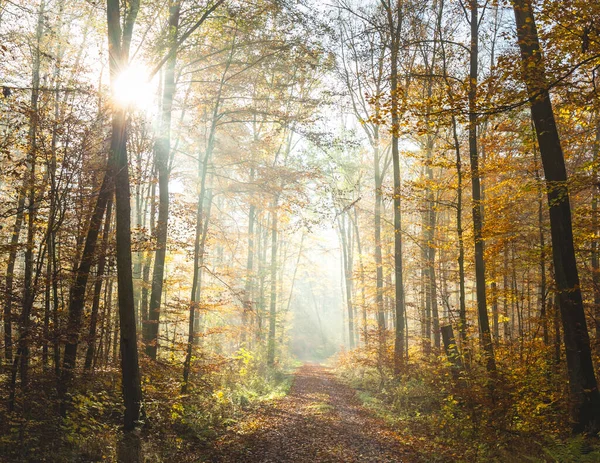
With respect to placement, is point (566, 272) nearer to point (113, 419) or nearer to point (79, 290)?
point (113, 419)

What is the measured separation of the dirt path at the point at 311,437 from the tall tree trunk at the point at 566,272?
309cm

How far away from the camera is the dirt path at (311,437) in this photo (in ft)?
21.3

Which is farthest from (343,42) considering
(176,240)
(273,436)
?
(273,436)

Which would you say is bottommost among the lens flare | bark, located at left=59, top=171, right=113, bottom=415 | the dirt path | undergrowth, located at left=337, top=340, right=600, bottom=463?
the dirt path

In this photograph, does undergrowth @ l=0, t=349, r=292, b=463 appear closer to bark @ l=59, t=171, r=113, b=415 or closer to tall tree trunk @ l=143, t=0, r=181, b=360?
bark @ l=59, t=171, r=113, b=415

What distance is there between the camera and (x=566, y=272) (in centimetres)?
704

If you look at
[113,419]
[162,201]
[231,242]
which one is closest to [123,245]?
[113,419]

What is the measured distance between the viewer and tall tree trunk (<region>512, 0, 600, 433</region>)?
6605mm

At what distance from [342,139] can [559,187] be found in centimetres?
682

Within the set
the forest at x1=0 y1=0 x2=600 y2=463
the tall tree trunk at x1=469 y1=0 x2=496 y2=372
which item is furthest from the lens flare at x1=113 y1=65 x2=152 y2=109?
the tall tree trunk at x1=469 y1=0 x2=496 y2=372

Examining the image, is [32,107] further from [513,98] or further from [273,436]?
[513,98]

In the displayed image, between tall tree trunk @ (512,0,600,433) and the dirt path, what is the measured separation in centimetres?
309

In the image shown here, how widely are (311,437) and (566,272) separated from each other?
5851mm

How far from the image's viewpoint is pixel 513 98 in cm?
591
